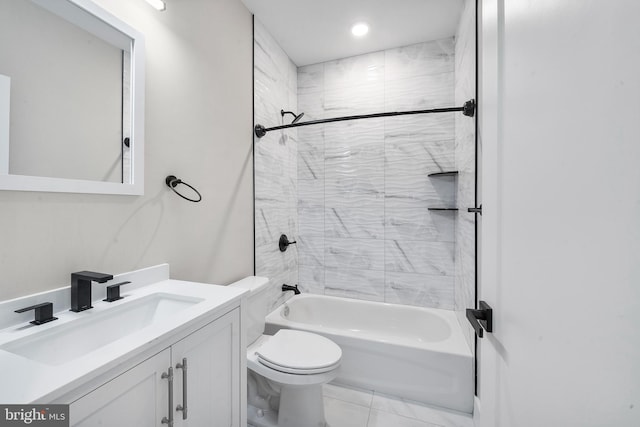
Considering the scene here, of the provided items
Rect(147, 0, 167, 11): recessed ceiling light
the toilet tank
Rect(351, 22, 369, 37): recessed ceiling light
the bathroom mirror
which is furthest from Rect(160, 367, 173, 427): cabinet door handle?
Rect(351, 22, 369, 37): recessed ceiling light

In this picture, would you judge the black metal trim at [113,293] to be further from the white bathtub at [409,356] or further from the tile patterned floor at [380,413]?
the tile patterned floor at [380,413]

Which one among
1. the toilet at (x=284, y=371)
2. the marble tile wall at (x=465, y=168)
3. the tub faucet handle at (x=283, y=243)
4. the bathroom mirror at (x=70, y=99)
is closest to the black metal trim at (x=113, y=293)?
the bathroom mirror at (x=70, y=99)

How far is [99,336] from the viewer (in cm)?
91

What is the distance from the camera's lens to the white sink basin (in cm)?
75

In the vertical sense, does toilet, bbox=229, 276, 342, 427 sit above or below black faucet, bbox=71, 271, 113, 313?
below

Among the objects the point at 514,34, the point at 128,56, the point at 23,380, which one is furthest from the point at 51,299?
the point at 514,34

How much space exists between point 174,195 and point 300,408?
4.54 ft

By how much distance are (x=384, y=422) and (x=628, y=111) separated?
76.0 inches

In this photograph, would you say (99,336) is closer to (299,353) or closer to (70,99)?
(70,99)

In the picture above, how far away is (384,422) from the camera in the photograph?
1.63 m

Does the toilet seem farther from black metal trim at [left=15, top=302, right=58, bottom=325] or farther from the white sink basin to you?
black metal trim at [left=15, top=302, right=58, bottom=325]

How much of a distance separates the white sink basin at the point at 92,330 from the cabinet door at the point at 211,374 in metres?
0.17

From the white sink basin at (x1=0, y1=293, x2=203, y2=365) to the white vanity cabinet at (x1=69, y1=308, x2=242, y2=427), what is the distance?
7.5 inches

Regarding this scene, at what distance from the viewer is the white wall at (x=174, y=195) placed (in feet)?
2.90
